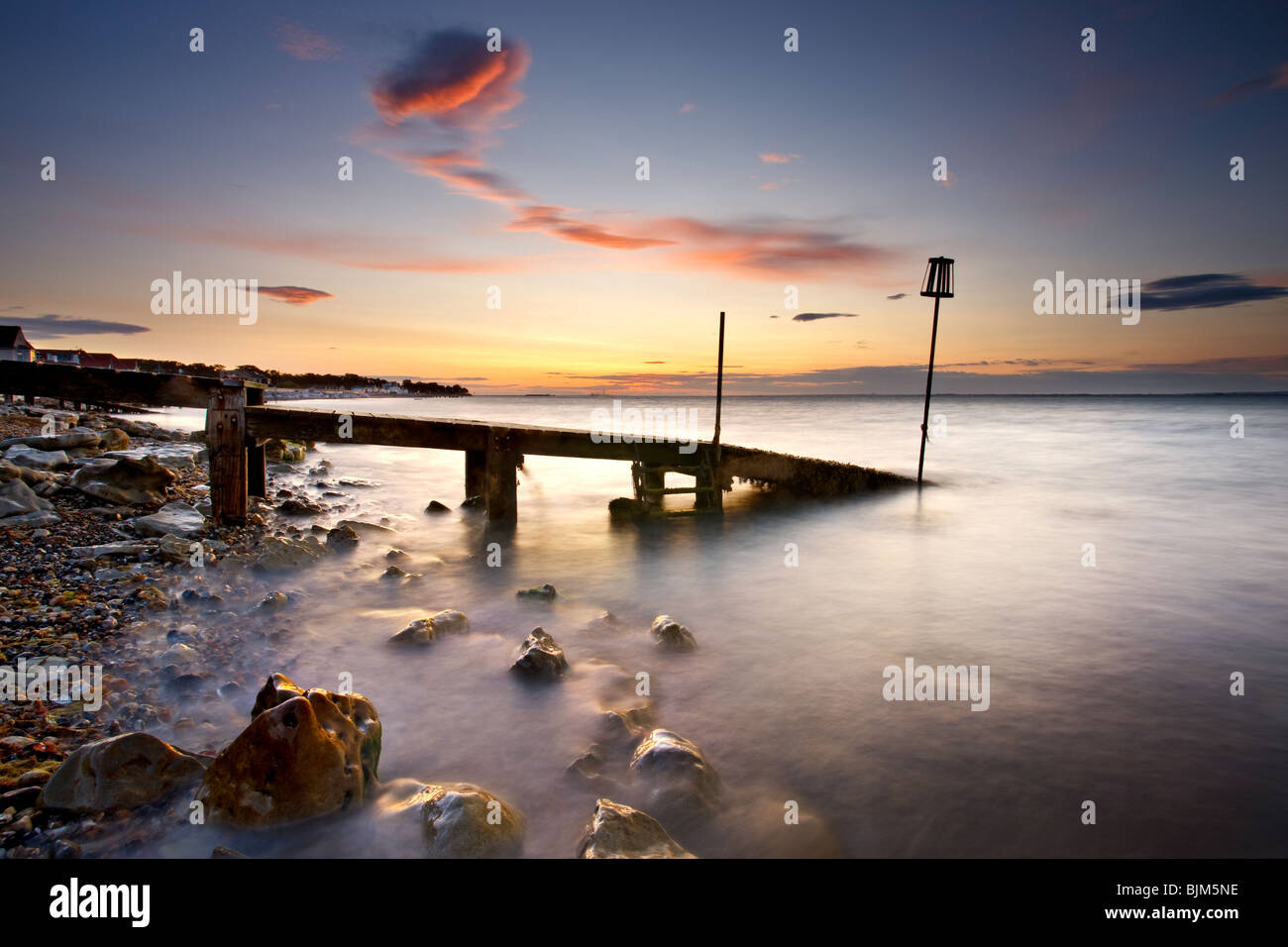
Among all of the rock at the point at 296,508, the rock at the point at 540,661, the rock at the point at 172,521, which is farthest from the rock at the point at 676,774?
the rock at the point at 296,508

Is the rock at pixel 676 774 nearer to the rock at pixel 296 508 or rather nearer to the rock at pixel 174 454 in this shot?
the rock at pixel 296 508

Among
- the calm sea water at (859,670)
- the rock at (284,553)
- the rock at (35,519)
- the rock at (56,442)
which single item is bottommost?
the calm sea water at (859,670)

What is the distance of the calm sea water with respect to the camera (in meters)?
3.92

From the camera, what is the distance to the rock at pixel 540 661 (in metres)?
5.49

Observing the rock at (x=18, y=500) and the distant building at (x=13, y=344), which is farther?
the distant building at (x=13, y=344)

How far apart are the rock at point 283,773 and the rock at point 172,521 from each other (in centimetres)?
556

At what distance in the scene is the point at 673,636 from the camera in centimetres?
652

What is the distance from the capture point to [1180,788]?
4301 mm

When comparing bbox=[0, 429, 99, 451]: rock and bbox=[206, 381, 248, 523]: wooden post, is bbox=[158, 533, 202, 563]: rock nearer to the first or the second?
bbox=[206, 381, 248, 523]: wooden post

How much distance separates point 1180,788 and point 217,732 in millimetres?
6754

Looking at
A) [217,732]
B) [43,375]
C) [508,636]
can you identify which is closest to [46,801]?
[217,732]

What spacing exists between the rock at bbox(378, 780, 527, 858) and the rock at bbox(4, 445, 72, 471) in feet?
29.0

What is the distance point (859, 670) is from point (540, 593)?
3856 millimetres
